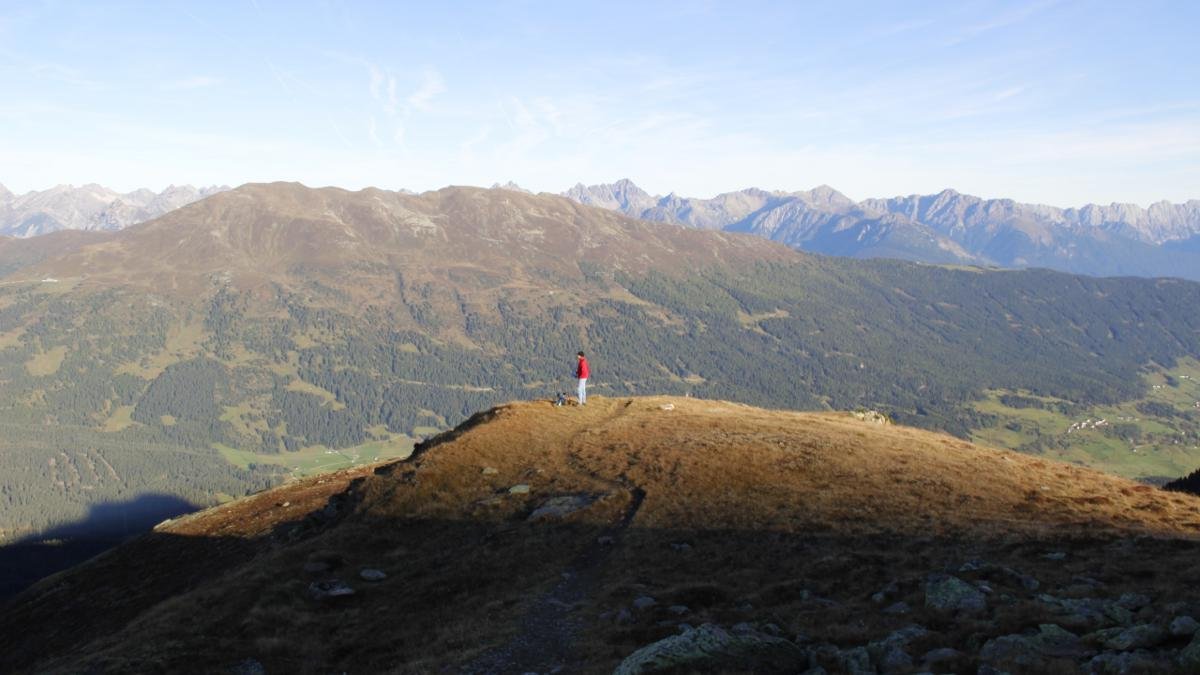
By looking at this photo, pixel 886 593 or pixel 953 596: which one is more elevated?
pixel 953 596

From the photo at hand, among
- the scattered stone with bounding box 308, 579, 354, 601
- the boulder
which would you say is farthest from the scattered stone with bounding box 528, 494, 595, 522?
the boulder

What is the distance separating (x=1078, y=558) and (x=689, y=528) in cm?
1781

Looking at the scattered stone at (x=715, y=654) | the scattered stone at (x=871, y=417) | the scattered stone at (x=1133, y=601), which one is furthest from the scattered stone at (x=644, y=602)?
the scattered stone at (x=871, y=417)

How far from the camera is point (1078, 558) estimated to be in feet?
99.5

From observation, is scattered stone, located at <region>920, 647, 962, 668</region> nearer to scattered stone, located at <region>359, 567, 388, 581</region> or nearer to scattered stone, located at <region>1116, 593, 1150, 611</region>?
scattered stone, located at <region>1116, 593, 1150, 611</region>

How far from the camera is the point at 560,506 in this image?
44281 millimetres

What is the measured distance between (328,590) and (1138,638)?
3327 cm

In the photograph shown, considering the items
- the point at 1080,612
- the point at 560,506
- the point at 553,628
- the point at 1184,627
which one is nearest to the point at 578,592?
the point at 553,628

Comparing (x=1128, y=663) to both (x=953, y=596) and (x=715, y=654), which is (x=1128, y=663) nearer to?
(x=953, y=596)

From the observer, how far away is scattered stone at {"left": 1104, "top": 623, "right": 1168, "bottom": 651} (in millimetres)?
18156

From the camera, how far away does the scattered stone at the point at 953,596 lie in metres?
24.2

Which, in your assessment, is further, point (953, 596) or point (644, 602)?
point (644, 602)

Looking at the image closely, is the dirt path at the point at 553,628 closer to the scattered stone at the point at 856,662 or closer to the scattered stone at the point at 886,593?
the scattered stone at the point at 856,662

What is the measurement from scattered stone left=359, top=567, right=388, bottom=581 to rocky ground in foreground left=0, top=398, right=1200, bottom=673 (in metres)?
0.16
